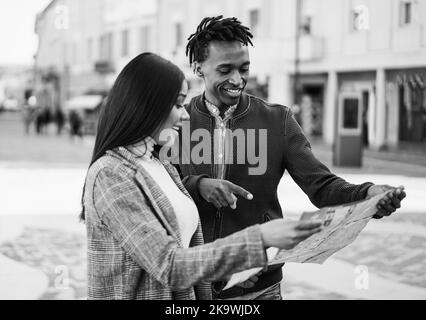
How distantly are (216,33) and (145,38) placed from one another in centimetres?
3025

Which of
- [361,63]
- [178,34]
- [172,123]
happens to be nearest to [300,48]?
[361,63]

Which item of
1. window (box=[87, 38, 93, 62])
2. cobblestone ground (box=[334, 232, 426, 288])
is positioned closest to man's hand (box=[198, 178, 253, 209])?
cobblestone ground (box=[334, 232, 426, 288])

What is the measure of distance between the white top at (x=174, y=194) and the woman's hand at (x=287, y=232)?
12.2 inches

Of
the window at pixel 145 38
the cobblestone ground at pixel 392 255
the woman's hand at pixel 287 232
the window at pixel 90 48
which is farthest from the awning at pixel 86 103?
the woman's hand at pixel 287 232

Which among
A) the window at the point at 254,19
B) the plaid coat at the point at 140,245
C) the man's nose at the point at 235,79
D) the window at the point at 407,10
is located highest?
the window at the point at 254,19

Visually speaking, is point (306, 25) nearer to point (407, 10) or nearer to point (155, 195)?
point (407, 10)

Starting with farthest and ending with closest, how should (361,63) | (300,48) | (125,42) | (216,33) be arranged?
(125,42) < (300,48) < (361,63) < (216,33)

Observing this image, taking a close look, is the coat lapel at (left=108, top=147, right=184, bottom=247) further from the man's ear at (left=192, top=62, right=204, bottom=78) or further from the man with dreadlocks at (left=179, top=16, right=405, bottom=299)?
the man's ear at (left=192, top=62, right=204, bottom=78)

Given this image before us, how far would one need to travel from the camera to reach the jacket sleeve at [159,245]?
1.59m

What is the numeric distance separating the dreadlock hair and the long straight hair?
56 cm

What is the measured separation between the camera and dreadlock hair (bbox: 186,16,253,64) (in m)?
2.34

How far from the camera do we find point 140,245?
5.44 feet

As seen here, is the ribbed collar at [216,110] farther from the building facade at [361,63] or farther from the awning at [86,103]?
the awning at [86,103]

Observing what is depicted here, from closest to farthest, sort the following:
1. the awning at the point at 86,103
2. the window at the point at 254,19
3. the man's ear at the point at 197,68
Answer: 1. the man's ear at the point at 197,68
2. the window at the point at 254,19
3. the awning at the point at 86,103
